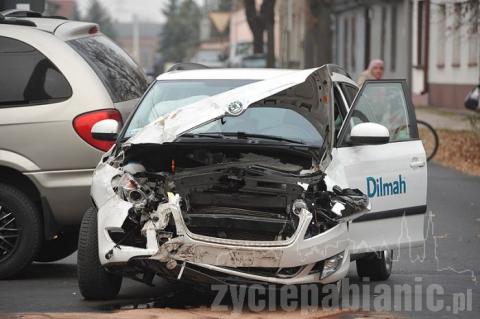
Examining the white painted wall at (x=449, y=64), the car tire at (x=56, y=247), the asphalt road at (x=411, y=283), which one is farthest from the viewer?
the white painted wall at (x=449, y=64)

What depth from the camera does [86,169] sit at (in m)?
9.12

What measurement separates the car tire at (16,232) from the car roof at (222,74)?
1.34 m

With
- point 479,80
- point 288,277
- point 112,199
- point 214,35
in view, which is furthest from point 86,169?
point 214,35

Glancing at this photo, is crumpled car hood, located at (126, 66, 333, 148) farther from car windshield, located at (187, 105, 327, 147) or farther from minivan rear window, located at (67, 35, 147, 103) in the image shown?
minivan rear window, located at (67, 35, 147, 103)

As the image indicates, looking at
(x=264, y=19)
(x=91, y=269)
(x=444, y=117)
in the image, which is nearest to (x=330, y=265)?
(x=91, y=269)

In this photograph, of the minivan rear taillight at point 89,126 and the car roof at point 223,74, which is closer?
the car roof at point 223,74

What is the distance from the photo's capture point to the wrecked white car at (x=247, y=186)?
756 cm

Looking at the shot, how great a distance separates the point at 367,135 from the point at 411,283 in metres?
1.29

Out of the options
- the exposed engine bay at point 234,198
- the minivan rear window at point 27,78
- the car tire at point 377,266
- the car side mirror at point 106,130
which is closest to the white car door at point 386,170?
the exposed engine bay at point 234,198

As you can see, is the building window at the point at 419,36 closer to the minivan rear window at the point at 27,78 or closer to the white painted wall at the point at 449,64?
the white painted wall at the point at 449,64

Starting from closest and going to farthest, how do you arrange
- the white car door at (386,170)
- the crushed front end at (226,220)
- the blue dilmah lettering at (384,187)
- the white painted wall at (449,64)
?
the crushed front end at (226,220)
the white car door at (386,170)
the blue dilmah lettering at (384,187)
the white painted wall at (449,64)

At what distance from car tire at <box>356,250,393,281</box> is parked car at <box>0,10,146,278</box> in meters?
2.03

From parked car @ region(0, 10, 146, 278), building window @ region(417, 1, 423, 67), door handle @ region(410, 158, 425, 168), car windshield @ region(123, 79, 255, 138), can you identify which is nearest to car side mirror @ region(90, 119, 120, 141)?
car windshield @ region(123, 79, 255, 138)

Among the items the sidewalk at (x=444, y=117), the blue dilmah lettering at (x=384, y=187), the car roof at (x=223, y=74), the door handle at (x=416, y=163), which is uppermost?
the car roof at (x=223, y=74)
